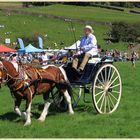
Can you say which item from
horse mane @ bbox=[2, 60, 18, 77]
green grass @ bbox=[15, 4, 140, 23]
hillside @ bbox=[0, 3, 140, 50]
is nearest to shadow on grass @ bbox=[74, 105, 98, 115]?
horse mane @ bbox=[2, 60, 18, 77]

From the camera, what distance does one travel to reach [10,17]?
88875 millimetres

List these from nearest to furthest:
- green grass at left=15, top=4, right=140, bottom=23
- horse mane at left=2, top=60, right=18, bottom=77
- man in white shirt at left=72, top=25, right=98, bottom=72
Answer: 1. horse mane at left=2, top=60, right=18, bottom=77
2. man in white shirt at left=72, top=25, right=98, bottom=72
3. green grass at left=15, top=4, right=140, bottom=23

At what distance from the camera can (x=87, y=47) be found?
1301cm

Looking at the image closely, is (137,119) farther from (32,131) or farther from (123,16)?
(123,16)

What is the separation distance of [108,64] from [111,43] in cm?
6246

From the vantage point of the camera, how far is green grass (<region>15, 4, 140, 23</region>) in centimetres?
9650

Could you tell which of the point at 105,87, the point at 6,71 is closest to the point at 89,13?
the point at 105,87

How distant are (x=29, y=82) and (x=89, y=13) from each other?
9200 cm

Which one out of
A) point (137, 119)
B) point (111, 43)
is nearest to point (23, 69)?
point (137, 119)

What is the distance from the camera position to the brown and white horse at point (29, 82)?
11.6 m

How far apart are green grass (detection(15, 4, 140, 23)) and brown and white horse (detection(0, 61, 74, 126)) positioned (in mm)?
79736

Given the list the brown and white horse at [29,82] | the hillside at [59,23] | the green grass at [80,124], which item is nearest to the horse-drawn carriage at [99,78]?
the green grass at [80,124]

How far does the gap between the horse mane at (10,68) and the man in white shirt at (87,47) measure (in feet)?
7.21

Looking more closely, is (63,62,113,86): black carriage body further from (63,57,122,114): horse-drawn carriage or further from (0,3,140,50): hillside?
(0,3,140,50): hillside
